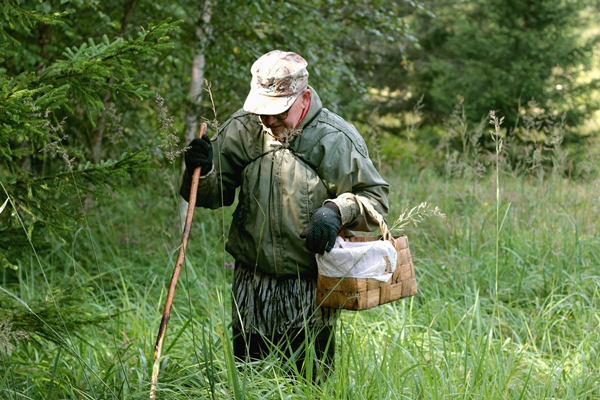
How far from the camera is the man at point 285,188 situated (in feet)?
9.80

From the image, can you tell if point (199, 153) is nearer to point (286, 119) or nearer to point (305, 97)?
point (286, 119)

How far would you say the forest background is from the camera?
9.62ft

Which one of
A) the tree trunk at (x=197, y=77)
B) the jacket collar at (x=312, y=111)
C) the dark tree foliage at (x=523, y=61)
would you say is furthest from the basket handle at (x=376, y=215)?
the dark tree foliage at (x=523, y=61)

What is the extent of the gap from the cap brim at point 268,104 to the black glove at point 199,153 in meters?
0.22

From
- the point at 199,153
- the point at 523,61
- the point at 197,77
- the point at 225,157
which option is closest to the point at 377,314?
the point at 225,157

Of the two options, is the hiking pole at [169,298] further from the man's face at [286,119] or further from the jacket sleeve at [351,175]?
the jacket sleeve at [351,175]

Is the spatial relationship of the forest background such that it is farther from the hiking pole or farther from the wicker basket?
the wicker basket

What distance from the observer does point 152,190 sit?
7.21 meters

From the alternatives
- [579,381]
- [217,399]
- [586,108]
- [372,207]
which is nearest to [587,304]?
[579,381]

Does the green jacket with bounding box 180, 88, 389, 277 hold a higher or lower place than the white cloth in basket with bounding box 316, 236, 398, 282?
higher

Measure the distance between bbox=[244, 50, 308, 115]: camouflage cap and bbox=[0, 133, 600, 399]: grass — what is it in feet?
1.80

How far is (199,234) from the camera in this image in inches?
254

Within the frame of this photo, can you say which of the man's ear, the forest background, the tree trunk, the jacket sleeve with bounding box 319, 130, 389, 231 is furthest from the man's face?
the tree trunk

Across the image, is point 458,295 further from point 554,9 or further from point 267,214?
point 554,9
